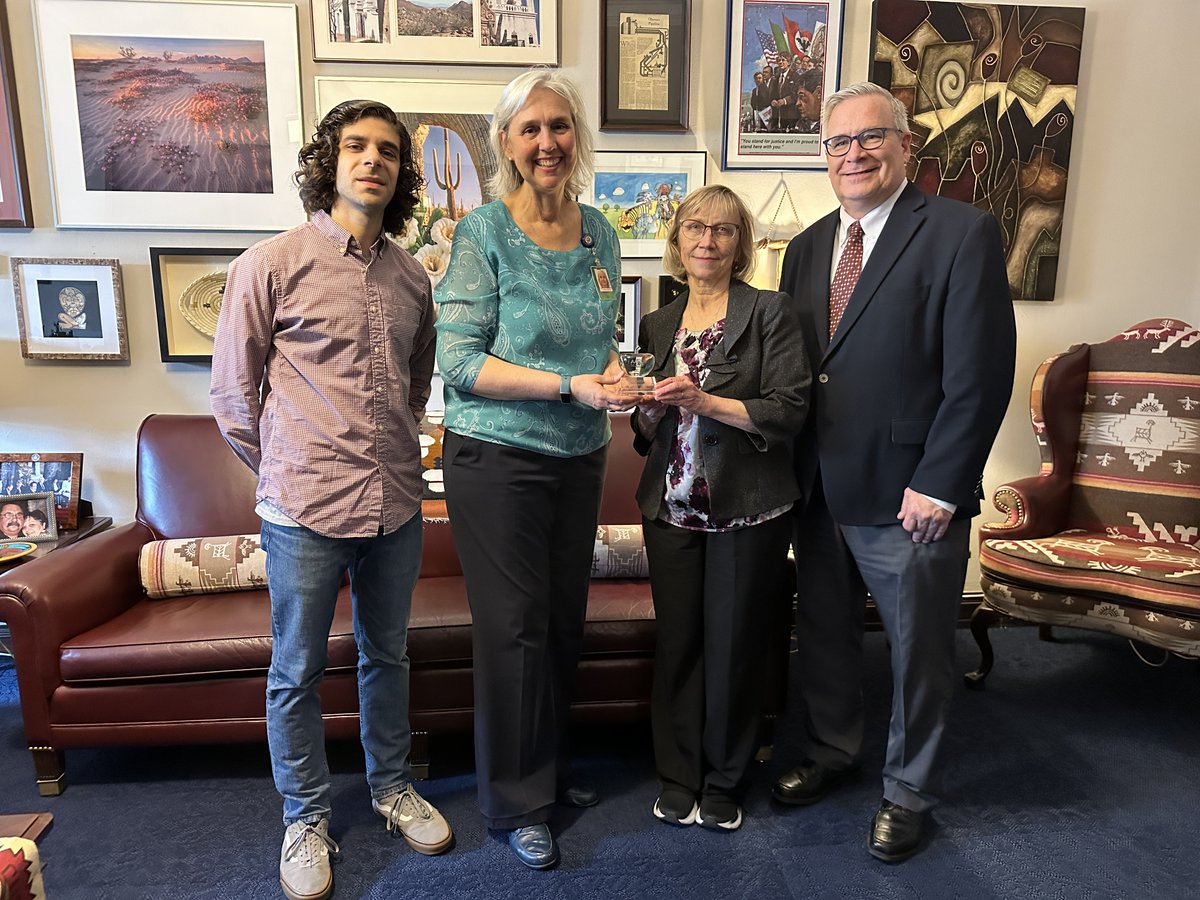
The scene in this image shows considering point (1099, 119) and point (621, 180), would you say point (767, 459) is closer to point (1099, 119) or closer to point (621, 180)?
point (621, 180)

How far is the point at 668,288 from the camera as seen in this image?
9.53 feet

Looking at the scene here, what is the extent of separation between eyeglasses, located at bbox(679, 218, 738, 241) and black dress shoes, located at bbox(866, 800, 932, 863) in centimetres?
140

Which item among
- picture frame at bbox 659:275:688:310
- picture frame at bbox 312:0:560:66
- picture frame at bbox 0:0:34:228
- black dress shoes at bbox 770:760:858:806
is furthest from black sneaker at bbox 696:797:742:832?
picture frame at bbox 0:0:34:228

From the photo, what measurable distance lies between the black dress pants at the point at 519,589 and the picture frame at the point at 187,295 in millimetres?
1582

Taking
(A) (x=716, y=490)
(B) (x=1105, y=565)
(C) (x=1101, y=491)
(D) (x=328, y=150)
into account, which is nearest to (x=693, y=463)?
(A) (x=716, y=490)

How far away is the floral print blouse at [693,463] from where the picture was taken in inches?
70.2

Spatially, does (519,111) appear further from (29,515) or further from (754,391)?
(29,515)

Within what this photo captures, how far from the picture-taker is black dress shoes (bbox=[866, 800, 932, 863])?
1.82 meters

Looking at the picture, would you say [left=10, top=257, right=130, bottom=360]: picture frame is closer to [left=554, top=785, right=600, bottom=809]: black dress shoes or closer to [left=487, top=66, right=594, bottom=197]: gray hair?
[left=487, top=66, right=594, bottom=197]: gray hair

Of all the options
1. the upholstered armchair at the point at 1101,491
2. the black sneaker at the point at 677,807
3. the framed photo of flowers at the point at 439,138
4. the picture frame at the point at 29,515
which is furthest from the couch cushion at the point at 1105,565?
the picture frame at the point at 29,515

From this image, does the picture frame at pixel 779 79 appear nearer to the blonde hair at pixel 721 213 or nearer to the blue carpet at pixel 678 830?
the blonde hair at pixel 721 213

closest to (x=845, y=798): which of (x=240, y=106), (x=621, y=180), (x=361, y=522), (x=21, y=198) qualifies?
(x=361, y=522)

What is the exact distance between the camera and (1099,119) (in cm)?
298

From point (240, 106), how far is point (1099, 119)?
3158mm
